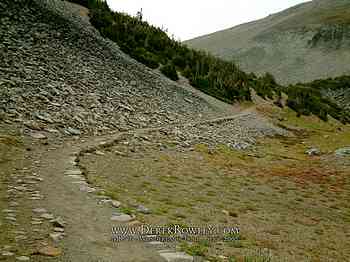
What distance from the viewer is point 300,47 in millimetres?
140375

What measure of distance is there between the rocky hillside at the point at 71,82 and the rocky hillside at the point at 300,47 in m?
86.0

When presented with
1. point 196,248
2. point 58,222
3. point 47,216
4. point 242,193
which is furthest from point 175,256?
point 242,193

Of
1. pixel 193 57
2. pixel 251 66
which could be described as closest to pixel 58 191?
pixel 193 57

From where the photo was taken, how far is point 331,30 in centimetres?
14600

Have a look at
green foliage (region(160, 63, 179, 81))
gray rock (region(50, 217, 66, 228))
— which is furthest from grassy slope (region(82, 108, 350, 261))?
green foliage (region(160, 63, 179, 81))

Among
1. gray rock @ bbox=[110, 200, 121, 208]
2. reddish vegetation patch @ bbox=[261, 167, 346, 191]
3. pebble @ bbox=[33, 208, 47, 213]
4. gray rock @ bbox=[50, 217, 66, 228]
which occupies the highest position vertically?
reddish vegetation patch @ bbox=[261, 167, 346, 191]

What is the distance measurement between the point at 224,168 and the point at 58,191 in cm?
1146

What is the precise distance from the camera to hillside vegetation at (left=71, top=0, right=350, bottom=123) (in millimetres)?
45500

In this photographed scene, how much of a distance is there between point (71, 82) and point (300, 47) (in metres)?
126

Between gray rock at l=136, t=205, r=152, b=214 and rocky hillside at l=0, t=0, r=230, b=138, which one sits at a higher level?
rocky hillside at l=0, t=0, r=230, b=138

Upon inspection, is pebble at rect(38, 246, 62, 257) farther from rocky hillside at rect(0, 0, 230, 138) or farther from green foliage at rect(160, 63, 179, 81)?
green foliage at rect(160, 63, 179, 81)

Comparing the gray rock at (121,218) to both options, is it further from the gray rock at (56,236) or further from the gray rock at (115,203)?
the gray rock at (56,236)

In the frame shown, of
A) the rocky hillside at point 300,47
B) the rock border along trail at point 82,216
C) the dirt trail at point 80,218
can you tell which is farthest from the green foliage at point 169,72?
the rocky hillside at point 300,47

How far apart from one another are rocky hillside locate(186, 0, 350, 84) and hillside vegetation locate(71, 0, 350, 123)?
57.9m
